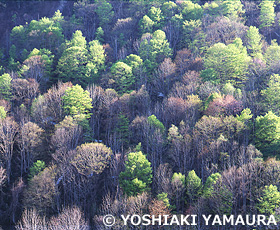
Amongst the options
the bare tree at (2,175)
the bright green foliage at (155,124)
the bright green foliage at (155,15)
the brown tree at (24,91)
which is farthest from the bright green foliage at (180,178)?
the bright green foliage at (155,15)

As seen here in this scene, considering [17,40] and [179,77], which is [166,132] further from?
[17,40]

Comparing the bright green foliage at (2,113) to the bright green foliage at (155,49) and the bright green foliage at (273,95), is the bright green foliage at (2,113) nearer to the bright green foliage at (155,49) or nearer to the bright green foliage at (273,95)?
the bright green foliage at (155,49)

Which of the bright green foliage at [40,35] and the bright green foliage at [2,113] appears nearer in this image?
the bright green foliage at [2,113]

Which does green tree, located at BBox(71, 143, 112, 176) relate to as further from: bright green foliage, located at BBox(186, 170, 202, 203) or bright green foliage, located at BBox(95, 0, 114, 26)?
bright green foliage, located at BBox(95, 0, 114, 26)

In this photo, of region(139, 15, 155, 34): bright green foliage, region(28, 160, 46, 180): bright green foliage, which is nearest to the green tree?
region(28, 160, 46, 180): bright green foliage

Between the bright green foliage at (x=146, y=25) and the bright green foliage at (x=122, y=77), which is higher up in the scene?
the bright green foliage at (x=146, y=25)

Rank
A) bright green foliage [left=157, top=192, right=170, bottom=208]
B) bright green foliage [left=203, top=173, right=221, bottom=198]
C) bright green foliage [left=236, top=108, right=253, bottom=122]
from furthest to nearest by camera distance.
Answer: bright green foliage [left=236, top=108, right=253, bottom=122] → bright green foliage [left=157, top=192, right=170, bottom=208] → bright green foliage [left=203, top=173, right=221, bottom=198]

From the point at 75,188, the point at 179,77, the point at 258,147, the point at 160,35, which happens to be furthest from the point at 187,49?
the point at 75,188

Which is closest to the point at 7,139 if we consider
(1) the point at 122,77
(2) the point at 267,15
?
(1) the point at 122,77
